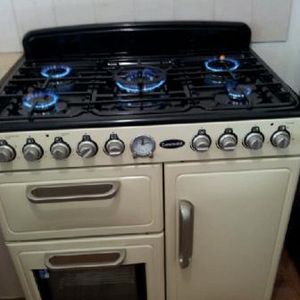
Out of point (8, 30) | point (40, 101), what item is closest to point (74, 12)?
point (8, 30)

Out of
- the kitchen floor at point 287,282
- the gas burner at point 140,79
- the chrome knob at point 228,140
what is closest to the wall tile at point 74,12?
the gas burner at point 140,79

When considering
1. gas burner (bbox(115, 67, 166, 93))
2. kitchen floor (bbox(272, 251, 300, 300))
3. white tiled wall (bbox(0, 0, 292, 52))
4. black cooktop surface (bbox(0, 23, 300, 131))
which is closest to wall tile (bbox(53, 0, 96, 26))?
white tiled wall (bbox(0, 0, 292, 52))

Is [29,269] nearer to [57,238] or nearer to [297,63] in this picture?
[57,238]

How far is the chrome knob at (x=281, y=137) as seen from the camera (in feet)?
2.57

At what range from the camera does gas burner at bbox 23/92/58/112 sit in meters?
0.81

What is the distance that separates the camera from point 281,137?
2.57 feet

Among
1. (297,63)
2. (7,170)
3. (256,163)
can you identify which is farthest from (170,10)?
(7,170)

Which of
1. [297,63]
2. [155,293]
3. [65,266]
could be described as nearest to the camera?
[65,266]

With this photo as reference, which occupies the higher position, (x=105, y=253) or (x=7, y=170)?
(x=7, y=170)

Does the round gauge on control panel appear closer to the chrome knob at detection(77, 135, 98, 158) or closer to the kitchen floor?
A: the chrome knob at detection(77, 135, 98, 158)

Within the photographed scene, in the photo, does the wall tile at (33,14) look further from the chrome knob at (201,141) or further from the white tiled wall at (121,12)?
the chrome knob at (201,141)

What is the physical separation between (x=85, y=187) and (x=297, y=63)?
0.96 meters

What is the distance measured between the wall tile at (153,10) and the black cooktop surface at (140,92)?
0.53ft

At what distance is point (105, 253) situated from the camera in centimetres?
96
